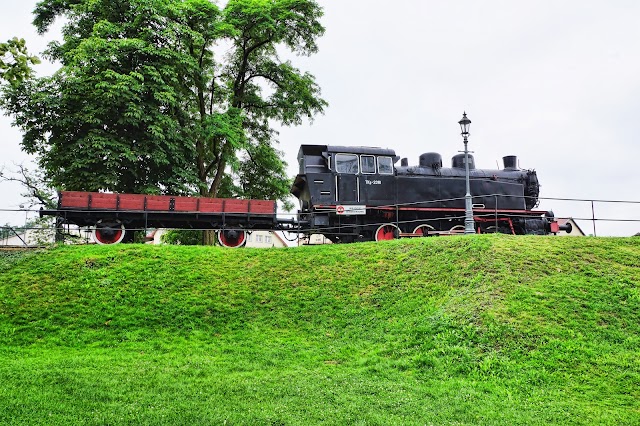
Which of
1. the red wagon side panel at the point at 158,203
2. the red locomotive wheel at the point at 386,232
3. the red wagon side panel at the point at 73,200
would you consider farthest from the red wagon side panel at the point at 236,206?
the red locomotive wheel at the point at 386,232

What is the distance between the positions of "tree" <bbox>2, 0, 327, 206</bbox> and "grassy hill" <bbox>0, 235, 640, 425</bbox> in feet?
20.9

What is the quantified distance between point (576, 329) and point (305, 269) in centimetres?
714

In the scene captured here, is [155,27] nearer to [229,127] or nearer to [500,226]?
[229,127]

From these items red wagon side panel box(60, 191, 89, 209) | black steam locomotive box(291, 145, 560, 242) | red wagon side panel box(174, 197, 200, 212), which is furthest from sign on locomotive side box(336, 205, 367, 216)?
red wagon side panel box(60, 191, 89, 209)

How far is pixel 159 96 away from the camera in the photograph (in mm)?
19641

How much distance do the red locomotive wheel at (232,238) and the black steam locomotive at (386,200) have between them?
2.37 meters

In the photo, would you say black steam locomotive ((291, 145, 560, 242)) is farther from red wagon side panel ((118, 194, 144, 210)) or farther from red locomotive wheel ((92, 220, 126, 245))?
red locomotive wheel ((92, 220, 126, 245))

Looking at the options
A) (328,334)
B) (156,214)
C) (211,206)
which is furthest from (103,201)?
(328,334)

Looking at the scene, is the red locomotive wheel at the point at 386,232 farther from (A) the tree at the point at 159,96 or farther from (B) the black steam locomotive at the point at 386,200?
(A) the tree at the point at 159,96

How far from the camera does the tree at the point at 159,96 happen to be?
19203 mm

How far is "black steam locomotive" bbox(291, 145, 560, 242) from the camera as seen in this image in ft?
60.8

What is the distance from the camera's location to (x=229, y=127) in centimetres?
2209

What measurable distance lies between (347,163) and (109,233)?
883cm

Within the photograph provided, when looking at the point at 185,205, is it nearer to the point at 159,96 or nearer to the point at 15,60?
the point at 159,96
